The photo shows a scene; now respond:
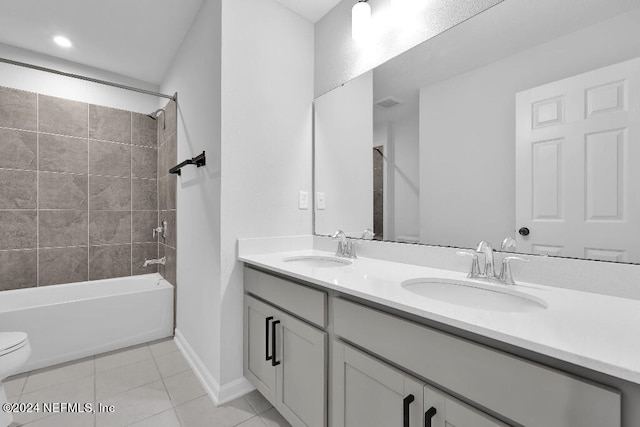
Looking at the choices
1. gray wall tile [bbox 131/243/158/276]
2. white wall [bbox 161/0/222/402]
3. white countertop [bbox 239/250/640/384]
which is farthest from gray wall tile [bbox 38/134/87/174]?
white countertop [bbox 239/250/640/384]

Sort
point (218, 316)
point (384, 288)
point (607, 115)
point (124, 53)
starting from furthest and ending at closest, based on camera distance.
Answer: point (124, 53), point (218, 316), point (384, 288), point (607, 115)

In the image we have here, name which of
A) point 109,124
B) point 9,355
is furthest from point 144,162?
point 9,355

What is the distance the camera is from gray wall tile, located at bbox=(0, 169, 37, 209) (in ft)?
7.72

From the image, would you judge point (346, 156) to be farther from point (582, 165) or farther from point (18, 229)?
point (18, 229)

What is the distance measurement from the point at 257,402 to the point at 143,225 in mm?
2238

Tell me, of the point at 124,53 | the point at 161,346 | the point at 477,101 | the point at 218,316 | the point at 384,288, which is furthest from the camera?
the point at 124,53

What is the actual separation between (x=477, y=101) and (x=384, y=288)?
870 millimetres

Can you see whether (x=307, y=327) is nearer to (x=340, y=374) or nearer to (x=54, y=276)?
(x=340, y=374)

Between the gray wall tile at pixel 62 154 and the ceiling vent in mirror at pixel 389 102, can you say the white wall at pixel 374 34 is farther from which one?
the gray wall tile at pixel 62 154

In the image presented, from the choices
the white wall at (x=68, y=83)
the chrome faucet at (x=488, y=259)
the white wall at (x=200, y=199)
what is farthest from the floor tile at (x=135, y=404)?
the white wall at (x=68, y=83)

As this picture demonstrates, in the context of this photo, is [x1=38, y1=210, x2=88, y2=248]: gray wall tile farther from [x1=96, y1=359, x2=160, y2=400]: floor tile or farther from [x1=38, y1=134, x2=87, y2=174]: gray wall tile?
[x1=96, y1=359, x2=160, y2=400]: floor tile

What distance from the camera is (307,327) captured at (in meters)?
1.20

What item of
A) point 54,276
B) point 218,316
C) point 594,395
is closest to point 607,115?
point 594,395

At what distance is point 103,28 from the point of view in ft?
7.03
